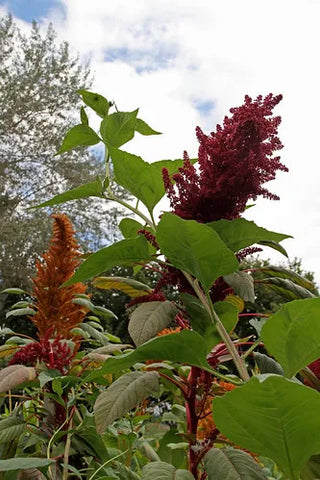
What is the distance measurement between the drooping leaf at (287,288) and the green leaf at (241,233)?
7.9 inches

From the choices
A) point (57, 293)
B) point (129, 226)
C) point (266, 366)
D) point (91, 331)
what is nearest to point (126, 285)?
point (129, 226)

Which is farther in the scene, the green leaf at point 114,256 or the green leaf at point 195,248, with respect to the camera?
the green leaf at point 114,256

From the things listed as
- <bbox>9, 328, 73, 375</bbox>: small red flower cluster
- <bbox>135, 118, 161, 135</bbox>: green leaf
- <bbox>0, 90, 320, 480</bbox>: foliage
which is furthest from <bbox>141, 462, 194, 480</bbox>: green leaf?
<bbox>135, 118, 161, 135</bbox>: green leaf

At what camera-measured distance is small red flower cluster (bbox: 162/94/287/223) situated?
75 cm

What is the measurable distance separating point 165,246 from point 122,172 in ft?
0.64

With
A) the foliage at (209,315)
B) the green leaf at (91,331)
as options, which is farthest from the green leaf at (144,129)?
the green leaf at (91,331)

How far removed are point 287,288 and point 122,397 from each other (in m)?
0.34

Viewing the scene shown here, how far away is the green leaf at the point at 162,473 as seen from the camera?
70 centimetres

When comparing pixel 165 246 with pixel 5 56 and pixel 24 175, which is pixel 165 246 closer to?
pixel 24 175

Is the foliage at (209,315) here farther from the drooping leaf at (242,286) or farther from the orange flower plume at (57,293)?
the orange flower plume at (57,293)

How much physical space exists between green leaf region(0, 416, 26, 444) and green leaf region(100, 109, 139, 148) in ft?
2.09

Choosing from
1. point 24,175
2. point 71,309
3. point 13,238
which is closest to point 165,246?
point 71,309

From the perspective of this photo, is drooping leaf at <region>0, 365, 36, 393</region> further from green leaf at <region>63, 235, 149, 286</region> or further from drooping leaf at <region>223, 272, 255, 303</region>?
drooping leaf at <region>223, 272, 255, 303</region>

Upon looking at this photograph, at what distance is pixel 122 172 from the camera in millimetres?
776
